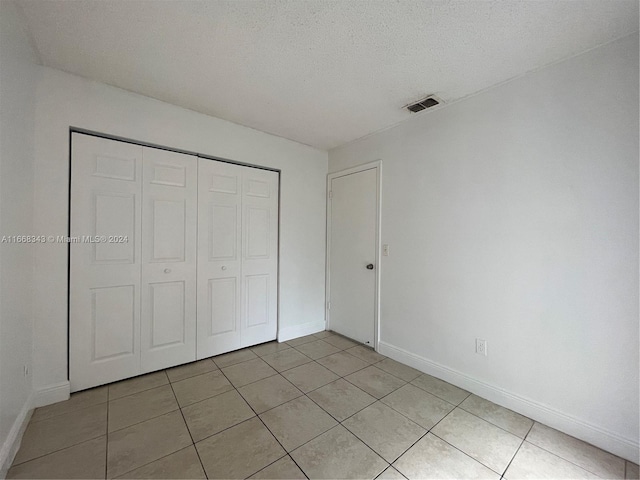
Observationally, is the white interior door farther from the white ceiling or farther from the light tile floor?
the white ceiling

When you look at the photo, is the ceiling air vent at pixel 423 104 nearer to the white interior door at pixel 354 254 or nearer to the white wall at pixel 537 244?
the white wall at pixel 537 244

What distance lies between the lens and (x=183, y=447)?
153cm

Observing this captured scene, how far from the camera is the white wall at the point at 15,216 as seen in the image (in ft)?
4.41

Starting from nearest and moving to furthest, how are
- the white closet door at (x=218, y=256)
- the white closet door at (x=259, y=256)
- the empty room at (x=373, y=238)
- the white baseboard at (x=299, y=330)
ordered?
the empty room at (x=373, y=238)
the white closet door at (x=218, y=256)
the white closet door at (x=259, y=256)
the white baseboard at (x=299, y=330)

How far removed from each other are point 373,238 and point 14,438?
296 centimetres

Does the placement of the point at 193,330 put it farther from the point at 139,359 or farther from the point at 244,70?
the point at 244,70

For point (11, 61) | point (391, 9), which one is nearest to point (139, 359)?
point (11, 61)

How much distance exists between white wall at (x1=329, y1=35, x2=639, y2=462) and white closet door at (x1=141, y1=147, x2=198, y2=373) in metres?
2.09

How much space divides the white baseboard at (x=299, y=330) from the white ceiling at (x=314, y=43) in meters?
2.48

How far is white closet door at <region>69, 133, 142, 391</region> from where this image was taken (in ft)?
6.57

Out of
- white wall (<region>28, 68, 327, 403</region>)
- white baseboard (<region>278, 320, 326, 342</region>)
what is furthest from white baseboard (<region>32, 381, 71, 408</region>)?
white baseboard (<region>278, 320, 326, 342</region>)

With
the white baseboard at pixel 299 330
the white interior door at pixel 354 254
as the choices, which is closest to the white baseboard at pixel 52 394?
the white baseboard at pixel 299 330

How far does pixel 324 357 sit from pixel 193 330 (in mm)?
1328

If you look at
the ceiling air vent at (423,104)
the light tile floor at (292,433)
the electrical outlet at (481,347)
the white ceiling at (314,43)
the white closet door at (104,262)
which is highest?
the white ceiling at (314,43)
